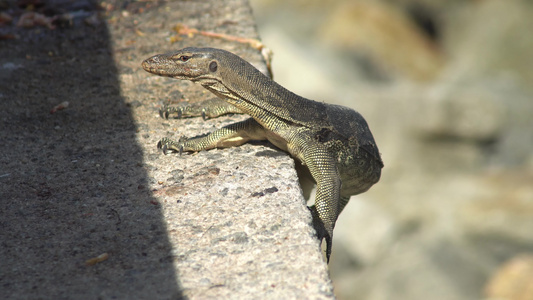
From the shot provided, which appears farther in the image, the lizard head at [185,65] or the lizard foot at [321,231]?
the lizard head at [185,65]

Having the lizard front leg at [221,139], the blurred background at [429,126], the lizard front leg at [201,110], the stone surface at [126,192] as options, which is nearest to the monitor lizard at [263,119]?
the lizard front leg at [221,139]

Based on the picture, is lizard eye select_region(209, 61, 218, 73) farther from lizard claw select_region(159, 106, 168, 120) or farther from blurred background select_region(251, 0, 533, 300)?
blurred background select_region(251, 0, 533, 300)

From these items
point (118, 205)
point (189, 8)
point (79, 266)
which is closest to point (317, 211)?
point (118, 205)

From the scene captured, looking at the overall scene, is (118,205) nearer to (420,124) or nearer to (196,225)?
(196,225)

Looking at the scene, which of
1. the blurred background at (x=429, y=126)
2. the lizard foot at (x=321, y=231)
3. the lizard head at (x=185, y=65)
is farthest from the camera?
the blurred background at (x=429, y=126)

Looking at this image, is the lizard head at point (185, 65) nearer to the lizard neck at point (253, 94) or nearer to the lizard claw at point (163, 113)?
the lizard neck at point (253, 94)

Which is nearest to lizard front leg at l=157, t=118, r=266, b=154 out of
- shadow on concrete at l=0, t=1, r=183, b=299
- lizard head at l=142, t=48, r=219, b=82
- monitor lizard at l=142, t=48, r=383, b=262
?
monitor lizard at l=142, t=48, r=383, b=262

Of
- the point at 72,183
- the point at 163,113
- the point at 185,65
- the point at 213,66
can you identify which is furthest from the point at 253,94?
the point at 72,183
